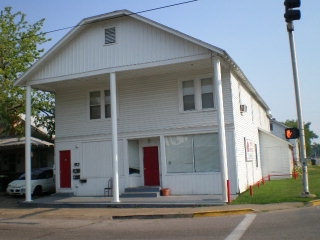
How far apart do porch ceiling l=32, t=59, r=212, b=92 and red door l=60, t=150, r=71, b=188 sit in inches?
149

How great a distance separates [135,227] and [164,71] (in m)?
9.34

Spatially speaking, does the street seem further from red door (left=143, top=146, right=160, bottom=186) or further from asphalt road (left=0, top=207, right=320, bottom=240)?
red door (left=143, top=146, right=160, bottom=186)

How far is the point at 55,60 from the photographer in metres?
19.8

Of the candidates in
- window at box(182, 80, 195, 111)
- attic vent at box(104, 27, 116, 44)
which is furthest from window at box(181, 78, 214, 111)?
attic vent at box(104, 27, 116, 44)

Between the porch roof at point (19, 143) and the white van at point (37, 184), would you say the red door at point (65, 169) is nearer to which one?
the white van at point (37, 184)

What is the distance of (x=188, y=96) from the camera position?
63.8ft

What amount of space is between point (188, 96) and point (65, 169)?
7.99m

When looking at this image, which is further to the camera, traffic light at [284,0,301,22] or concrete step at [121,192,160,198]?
concrete step at [121,192,160,198]

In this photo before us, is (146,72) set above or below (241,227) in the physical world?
above

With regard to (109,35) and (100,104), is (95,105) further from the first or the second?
(109,35)

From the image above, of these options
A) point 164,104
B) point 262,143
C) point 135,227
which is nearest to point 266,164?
point 262,143

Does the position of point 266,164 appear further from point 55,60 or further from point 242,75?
point 55,60

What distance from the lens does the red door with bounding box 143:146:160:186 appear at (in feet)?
65.7

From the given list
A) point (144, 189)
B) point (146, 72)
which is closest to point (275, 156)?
point (144, 189)
